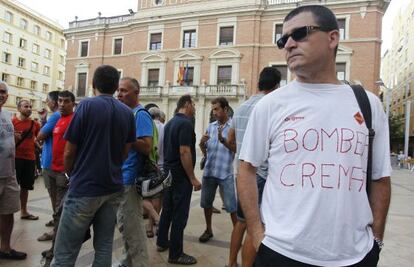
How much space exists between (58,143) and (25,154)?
1.31 metres

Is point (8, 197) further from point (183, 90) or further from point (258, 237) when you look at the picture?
point (183, 90)

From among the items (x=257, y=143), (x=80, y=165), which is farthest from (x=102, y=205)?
(x=257, y=143)

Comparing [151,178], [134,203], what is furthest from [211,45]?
[134,203]

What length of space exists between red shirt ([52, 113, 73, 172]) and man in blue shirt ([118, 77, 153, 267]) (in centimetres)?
118

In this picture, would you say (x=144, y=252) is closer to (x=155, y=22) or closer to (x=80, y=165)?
(x=80, y=165)

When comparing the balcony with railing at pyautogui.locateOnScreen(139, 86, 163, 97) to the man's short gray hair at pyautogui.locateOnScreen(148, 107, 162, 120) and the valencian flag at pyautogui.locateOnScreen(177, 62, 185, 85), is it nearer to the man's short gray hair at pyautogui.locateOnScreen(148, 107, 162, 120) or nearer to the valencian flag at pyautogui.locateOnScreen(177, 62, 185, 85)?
the valencian flag at pyautogui.locateOnScreen(177, 62, 185, 85)

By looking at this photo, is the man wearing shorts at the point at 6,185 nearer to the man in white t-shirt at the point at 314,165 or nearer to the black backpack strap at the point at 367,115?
the man in white t-shirt at the point at 314,165

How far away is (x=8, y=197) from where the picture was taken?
371 centimetres

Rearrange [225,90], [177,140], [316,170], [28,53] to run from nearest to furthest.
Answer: [316,170] < [177,140] < [225,90] < [28,53]

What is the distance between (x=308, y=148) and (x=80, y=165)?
5.84ft

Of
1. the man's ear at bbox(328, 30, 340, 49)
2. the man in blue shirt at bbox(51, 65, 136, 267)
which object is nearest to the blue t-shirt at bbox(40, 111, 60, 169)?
the man in blue shirt at bbox(51, 65, 136, 267)

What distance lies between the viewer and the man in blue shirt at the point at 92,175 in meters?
2.55

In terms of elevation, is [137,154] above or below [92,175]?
above

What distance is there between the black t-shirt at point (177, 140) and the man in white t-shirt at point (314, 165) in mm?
2350
